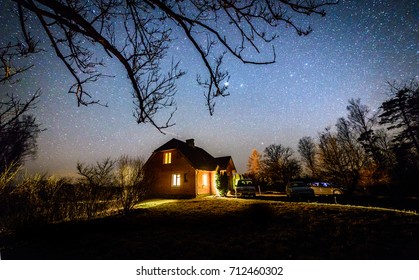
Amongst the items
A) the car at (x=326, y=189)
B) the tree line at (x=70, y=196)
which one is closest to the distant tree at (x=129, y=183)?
the tree line at (x=70, y=196)

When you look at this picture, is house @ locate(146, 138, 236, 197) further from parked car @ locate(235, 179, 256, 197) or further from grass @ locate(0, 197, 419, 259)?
grass @ locate(0, 197, 419, 259)

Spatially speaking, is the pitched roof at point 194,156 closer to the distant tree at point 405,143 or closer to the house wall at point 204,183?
the house wall at point 204,183

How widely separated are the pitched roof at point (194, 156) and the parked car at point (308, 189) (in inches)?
390

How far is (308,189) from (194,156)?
13479 mm

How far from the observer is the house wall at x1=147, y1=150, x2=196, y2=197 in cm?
2272

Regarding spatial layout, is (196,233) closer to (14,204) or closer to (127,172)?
(14,204)

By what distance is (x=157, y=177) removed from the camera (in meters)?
24.6

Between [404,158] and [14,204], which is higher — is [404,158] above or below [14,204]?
above

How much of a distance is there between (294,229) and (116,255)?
16.6 ft

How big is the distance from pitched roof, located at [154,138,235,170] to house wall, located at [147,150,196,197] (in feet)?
2.03

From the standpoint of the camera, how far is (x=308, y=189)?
57.8 ft

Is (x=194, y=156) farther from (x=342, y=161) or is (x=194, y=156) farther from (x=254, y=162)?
(x=254, y=162)

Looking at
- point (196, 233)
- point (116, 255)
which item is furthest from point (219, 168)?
point (116, 255)

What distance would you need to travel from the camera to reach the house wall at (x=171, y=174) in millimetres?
22719
